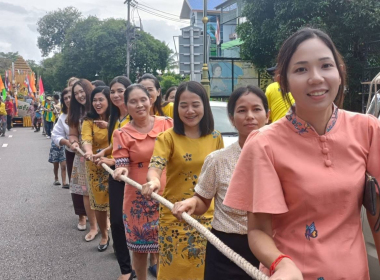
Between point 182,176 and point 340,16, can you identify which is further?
point 340,16

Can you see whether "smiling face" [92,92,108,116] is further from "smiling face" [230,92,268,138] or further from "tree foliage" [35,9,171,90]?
"tree foliage" [35,9,171,90]

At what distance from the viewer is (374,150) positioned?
1.42 metres

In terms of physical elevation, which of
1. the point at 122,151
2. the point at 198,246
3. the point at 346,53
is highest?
the point at 346,53

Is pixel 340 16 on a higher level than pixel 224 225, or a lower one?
higher

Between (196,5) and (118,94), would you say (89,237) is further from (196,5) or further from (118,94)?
(196,5)

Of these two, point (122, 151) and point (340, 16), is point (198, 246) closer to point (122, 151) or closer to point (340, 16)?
point (122, 151)

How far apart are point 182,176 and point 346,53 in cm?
1040

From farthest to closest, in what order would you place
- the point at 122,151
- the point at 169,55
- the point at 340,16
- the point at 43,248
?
the point at 169,55 < the point at 340,16 < the point at 43,248 < the point at 122,151

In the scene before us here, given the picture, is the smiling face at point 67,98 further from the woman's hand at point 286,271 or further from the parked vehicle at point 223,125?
the woman's hand at point 286,271

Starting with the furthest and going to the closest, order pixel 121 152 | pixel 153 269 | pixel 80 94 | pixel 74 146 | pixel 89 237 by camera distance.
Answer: pixel 89 237, pixel 80 94, pixel 74 146, pixel 153 269, pixel 121 152

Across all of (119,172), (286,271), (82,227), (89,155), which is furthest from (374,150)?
(82,227)

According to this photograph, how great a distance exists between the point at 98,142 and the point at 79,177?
0.83m

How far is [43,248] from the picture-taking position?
5.20m

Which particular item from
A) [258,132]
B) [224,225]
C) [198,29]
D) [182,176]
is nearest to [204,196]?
[224,225]
